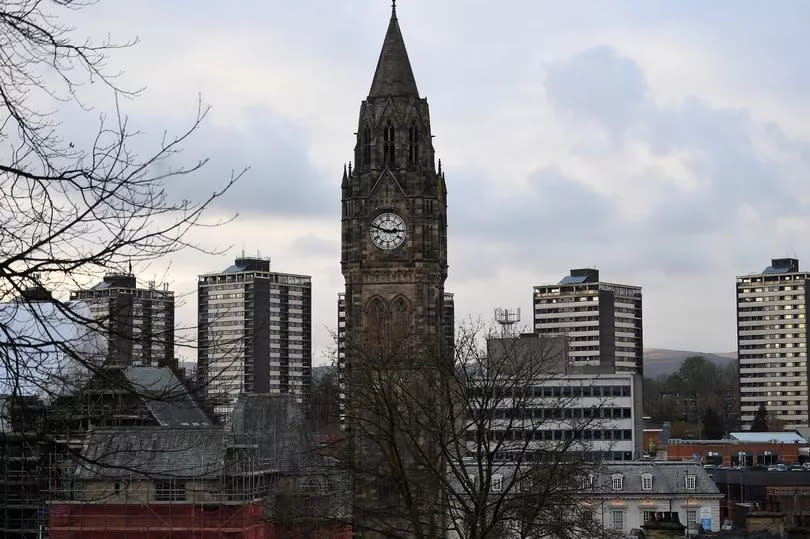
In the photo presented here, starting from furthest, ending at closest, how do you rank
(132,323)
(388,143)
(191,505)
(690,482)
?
(690,482), (388,143), (191,505), (132,323)

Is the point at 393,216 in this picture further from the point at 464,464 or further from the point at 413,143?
the point at 464,464

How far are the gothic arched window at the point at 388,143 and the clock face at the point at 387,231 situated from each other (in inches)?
124

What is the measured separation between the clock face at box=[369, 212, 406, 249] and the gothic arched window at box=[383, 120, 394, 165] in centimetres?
315

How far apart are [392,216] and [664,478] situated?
73.5ft

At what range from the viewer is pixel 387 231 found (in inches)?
3214

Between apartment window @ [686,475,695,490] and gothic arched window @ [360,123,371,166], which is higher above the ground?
gothic arched window @ [360,123,371,166]

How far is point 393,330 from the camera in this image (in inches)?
3108

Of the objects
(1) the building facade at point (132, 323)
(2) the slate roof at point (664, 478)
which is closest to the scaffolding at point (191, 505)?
(2) the slate roof at point (664, 478)

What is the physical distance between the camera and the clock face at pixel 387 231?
81.3 m

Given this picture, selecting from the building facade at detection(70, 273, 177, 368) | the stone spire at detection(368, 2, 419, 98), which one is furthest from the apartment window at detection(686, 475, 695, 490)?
the building facade at detection(70, 273, 177, 368)

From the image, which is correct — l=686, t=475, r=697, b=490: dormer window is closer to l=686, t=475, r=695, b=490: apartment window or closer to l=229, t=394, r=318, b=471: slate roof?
l=686, t=475, r=695, b=490: apartment window

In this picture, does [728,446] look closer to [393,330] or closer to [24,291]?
[393,330]

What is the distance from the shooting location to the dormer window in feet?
273

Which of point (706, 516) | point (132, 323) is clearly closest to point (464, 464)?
point (132, 323)
